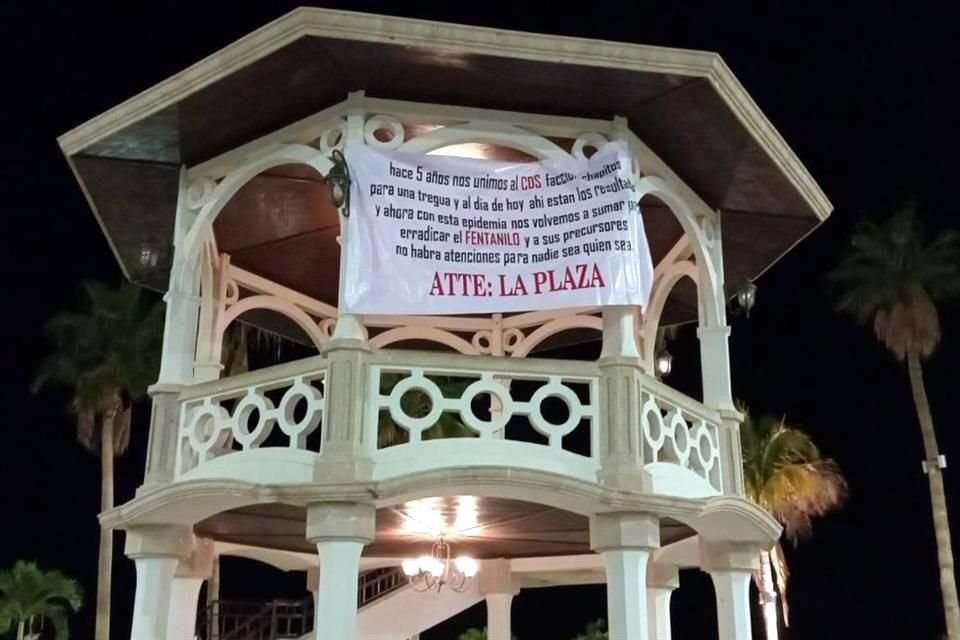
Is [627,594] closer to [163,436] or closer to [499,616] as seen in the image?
[163,436]

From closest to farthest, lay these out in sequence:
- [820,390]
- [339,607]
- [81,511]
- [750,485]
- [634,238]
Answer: [339,607] < [634,238] < [750,485] < [820,390] < [81,511]

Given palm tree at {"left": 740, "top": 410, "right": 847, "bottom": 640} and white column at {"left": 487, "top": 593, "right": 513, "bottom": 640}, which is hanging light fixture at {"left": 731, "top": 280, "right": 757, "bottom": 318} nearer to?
white column at {"left": 487, "top": 593, "right": 513, "bottom": 640}

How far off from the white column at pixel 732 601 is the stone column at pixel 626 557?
2094 millimetres

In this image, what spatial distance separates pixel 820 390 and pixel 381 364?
114ft

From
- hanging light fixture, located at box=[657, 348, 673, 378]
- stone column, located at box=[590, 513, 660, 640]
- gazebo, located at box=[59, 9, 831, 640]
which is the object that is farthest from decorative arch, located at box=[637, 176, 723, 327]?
stone column, located at box=[590, 513, 660, 640]

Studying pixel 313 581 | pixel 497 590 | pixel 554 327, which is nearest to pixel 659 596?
pixel 497 590

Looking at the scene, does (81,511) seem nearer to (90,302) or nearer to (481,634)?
(90,302)

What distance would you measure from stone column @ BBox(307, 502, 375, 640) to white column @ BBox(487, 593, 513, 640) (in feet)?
20.8

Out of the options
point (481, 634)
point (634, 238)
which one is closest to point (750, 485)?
point (481, 634)

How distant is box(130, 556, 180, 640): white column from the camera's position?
9742 millimetres

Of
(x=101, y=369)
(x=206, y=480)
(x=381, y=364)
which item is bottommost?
(x=206, y=480)

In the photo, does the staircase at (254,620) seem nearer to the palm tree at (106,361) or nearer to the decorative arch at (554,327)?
the decorative arch at (554,327)

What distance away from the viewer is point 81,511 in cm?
4434

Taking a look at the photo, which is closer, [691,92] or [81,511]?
[691,92]
